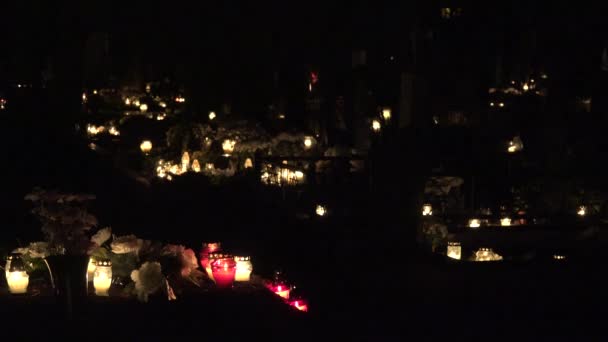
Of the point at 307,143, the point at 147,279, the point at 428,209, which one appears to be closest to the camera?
the point at 147,279

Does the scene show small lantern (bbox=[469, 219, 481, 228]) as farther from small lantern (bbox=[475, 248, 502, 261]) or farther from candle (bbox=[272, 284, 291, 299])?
candle (bbox=[272, 284, 291, 299])

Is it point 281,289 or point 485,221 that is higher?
point 485,221

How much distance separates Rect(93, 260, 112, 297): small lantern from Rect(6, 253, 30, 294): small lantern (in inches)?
20.9

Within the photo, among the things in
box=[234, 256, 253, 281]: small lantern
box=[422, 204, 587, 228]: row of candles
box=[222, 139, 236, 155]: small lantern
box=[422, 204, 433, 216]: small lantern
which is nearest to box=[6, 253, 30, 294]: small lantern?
box=[234, 256, 253, 281]: small lantern

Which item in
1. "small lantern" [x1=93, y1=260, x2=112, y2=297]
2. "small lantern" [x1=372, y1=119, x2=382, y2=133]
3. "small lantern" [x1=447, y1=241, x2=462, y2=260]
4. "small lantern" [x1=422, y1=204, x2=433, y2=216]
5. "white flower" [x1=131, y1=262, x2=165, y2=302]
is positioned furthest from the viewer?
"small lantern" [x1=372, y1=119, x2=382, y2=133]

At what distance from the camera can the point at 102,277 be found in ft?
17.4

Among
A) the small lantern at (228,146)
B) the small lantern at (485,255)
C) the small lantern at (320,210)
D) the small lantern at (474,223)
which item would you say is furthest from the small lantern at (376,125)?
the small lantern at (485,255)

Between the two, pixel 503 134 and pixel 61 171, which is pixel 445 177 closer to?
pixel 503 134

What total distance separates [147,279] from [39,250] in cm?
83

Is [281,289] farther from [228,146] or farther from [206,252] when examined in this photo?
[228,146]

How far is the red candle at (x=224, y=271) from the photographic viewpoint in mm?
5533

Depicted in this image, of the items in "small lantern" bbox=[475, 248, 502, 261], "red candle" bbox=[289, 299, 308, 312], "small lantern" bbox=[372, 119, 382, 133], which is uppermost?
"small lantern" bbox=[372, 119, 382, 133]

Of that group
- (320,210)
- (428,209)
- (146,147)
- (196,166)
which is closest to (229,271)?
(320,210)

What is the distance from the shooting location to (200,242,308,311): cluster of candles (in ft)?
18.2
